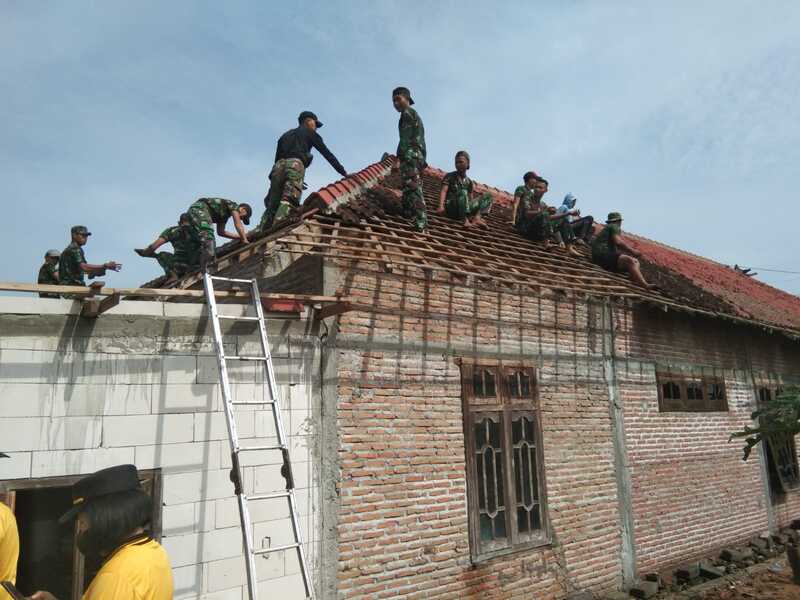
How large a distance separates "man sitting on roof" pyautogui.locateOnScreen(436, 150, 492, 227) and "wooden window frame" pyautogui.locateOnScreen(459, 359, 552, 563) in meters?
2.65

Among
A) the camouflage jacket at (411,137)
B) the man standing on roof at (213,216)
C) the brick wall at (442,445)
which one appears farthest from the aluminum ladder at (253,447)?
the camouflage jacket at (411,137)

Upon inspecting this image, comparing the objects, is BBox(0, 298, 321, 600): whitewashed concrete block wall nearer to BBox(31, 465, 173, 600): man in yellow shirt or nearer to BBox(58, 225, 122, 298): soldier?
BBox(31, 465, 173, 600): man in yellow shirt

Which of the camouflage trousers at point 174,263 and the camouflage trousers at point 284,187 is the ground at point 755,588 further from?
the camouflage trousers at point 174,263

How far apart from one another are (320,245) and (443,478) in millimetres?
2796

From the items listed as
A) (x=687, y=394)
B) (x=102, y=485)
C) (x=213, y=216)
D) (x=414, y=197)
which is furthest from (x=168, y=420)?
(x=687, y=394)

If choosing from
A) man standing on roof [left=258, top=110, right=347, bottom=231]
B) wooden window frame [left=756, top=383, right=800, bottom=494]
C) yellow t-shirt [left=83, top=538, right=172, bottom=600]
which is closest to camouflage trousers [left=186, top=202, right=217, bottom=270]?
man standing on roof [left=258, top=110, right=347, bottom=231]

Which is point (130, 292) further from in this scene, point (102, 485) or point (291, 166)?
point (291, 166)

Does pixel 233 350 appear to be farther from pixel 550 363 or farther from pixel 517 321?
pixel 550 363

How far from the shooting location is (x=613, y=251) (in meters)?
10.2

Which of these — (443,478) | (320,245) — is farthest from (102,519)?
(443,478)

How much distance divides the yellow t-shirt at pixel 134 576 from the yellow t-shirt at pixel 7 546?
118 centimetres

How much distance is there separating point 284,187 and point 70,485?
15.2 ft

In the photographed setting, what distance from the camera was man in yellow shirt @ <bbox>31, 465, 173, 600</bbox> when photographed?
7.77 ft

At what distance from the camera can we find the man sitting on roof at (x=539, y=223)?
9648 mm
